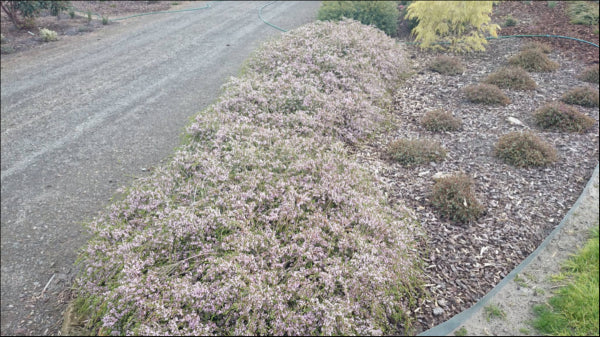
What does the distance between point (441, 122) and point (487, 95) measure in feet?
4.79

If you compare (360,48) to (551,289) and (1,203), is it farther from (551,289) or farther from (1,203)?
(1,203)

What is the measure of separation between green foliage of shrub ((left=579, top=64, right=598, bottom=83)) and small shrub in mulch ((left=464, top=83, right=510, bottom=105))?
195cm

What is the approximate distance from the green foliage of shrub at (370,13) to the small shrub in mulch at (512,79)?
3.89m

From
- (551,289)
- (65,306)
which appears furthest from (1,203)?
(551,289)

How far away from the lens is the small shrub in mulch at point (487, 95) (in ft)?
21.6

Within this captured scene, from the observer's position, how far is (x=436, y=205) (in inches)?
167

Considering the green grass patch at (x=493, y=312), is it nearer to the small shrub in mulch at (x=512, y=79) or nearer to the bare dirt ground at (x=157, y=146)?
the bare dirt ground at (x=157, y=146)

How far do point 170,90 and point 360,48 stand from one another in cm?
374

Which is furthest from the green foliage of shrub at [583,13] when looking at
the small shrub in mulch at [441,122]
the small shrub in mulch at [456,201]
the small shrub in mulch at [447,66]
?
the small shrub in mulch at [456,201]

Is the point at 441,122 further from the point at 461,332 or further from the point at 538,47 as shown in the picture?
the point at 538,47

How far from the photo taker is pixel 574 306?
124 inches

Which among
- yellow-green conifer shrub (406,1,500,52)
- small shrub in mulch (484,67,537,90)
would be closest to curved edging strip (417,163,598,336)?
small shrub in mulch (484,67,537,90)

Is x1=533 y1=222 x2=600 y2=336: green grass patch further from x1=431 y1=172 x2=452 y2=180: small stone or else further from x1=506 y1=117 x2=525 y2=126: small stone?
x1=506 y1=117 x2=525 y2=126: small stone

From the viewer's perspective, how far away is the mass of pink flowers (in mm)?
2682
